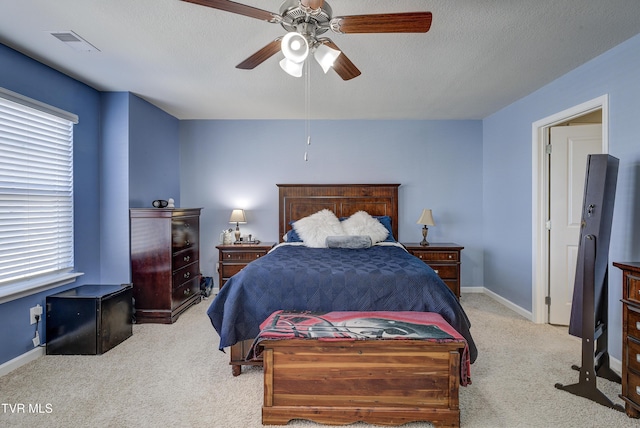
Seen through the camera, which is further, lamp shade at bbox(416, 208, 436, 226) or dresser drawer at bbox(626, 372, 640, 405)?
lamp shade at bbox(416, 208, 436, 226)

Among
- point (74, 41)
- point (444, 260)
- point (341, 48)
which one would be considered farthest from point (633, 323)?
point (74, 41)

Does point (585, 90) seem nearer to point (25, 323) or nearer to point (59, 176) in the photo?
point (59, 176)

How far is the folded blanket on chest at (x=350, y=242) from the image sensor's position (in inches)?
141

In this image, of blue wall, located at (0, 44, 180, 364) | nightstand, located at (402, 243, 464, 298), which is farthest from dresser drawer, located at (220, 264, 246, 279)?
nightstand, located at (402, 243, 464, 298)

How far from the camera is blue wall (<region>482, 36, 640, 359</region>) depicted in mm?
2404

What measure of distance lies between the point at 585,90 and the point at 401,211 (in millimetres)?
2445

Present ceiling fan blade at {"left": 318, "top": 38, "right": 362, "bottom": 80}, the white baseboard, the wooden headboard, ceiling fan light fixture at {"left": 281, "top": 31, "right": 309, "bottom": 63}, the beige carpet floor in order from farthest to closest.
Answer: the wooden headboard < the white baseboard < ceiling fan blade at {"left": 318, "top": 38, "right": 362, "bottom": 80} < the beige carpet floor < ceiling fan light fixture at {"left": 281, "top": 31, "right": 309, "bottom": 63}

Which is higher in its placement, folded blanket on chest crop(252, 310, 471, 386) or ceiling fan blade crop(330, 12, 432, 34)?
ceiling fan blade crop(330, 12, 432, 34)

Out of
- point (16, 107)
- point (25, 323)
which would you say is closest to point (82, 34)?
point (16, 107)

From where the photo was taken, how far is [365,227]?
4105 mm

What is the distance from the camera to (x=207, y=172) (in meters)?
4.72

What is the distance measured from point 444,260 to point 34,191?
14.6 ft

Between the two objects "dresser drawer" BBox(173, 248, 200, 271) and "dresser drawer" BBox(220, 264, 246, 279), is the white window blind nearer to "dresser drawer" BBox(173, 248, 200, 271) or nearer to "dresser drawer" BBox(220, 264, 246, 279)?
"dresser drawer" BBox(173, 248, 200, 271)

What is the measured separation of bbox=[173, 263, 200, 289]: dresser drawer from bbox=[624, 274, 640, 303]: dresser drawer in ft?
12.9
